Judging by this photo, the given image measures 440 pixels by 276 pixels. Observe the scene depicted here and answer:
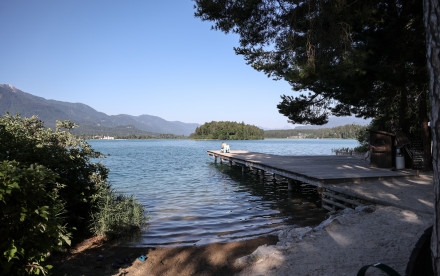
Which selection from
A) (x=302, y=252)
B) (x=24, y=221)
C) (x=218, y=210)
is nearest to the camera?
(x=24, y=221)

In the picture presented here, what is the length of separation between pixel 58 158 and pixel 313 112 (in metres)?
10.6

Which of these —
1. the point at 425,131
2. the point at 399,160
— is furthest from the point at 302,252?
the point at 425,131

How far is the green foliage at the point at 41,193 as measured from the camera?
307 cm

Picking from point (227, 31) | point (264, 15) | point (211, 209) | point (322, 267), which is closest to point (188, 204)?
point (211, 209)

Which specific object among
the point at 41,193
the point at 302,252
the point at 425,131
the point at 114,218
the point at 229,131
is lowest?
the point at 114,218

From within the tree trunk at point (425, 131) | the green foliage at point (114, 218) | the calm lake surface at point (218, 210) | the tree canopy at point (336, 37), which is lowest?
the calm lake surface at point (218, 210)

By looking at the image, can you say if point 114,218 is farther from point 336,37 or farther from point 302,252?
point 336,37

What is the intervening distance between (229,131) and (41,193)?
448 ft

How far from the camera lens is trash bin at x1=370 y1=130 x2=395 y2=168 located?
Result: 12305 mm

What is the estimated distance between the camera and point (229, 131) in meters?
140

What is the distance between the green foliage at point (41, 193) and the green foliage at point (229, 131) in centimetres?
13015

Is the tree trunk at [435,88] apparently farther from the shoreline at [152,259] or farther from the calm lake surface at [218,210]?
the calm lake surface at [218,210]

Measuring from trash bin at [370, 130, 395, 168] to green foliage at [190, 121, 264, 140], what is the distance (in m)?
126

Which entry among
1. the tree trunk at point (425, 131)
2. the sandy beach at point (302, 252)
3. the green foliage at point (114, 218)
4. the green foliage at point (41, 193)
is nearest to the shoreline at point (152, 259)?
the sandy beach at point (302, 252)
